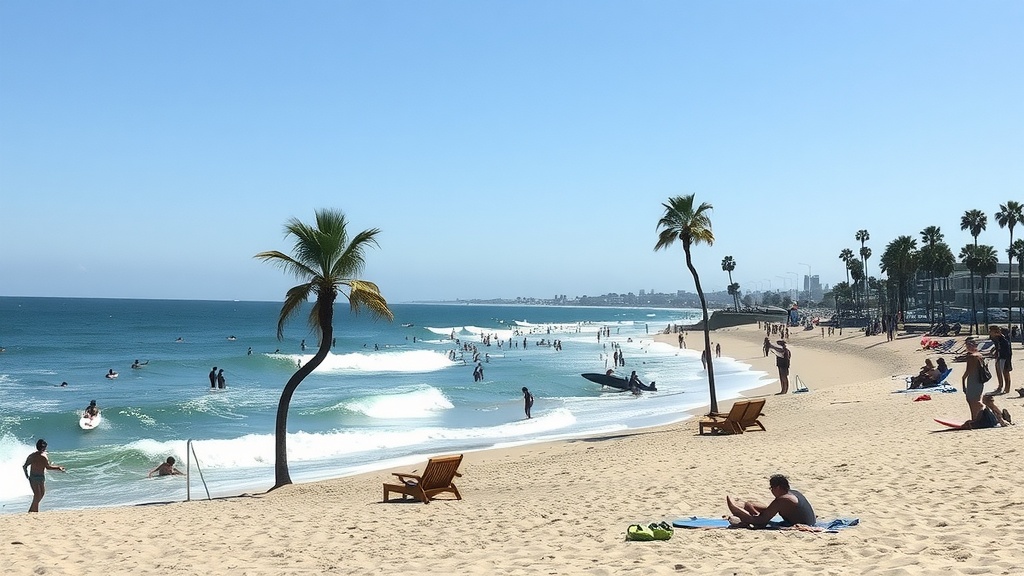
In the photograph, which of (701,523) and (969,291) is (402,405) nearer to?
(701,523)

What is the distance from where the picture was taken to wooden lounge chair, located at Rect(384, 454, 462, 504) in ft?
36.4

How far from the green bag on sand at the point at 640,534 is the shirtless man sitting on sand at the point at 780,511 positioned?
95 centimetres

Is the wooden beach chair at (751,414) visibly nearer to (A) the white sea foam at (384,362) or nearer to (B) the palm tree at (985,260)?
(A) the white sea foam at (384,362)

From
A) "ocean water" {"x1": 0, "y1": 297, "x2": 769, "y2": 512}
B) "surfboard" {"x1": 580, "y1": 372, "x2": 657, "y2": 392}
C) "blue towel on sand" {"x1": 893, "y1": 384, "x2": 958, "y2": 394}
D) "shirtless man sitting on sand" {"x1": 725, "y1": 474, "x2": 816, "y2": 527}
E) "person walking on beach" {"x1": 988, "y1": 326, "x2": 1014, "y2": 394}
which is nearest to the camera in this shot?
"shirtless man sitting on sand" {"x1": 725, "y1": 474, "x2": 816, "y2": 527}

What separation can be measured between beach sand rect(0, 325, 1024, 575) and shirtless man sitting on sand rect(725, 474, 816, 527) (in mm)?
189

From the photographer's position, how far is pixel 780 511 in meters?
7.57

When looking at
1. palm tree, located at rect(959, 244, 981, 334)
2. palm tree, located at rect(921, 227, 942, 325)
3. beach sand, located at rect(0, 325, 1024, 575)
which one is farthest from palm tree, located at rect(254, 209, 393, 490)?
A: palm tree, located at rect(921, 227, 942, 325)

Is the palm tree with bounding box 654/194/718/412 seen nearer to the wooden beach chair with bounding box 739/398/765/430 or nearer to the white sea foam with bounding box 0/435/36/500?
the wooden beach chair with bounding box 739/398/765/430

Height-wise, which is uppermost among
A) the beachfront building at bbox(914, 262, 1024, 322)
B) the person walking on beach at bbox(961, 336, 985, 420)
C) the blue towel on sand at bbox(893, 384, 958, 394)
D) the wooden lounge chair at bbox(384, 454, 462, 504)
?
the beachfront building at bbox(914, 262, 1024, 322)

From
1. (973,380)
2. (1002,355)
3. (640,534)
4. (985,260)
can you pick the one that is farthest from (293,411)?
(985,260)

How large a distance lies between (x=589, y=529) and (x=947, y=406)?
1194 cm

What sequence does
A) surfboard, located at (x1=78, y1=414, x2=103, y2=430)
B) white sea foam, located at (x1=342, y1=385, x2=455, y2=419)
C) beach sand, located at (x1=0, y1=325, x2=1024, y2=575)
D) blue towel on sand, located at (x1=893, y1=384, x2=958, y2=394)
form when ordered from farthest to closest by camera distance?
white sea foam, located at (x1=342, y1=385, x2=455, y2=419) < surfboard, located at (x1=78, y1=414, x2=103, y2=430) < blue towel on sand, located at (x1=893, y1=384, x2=958, y2=394) < beach sand, located at (x1=0, y1=325, x2=1024, y2=575)

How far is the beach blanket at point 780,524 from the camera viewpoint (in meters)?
7.32

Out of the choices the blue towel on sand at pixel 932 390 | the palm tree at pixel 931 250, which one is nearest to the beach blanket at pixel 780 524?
the blue towel on sand at pixel 932 390
